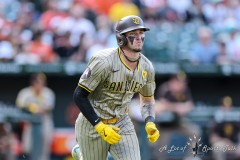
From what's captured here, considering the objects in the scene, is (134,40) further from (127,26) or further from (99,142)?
(99,142)

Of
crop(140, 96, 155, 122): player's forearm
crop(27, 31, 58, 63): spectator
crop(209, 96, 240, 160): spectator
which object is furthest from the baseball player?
crop(27, 31, 58, 63): spectator

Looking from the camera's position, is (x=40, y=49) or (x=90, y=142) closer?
(x=90, y=142)

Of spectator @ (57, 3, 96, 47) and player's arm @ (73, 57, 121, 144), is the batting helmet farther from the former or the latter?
spectator @ (57, 3, 96, 47)

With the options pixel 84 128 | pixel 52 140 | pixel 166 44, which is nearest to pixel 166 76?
pixel 166 44

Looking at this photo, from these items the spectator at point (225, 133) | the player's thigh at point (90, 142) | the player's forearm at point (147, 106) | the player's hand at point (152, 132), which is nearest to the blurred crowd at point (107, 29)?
the spectator at point (225, 133)

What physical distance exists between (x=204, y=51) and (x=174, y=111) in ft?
5.59

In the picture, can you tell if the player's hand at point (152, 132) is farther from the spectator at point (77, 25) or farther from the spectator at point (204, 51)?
the spectator at point (204, 51)

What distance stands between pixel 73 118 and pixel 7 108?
126cm

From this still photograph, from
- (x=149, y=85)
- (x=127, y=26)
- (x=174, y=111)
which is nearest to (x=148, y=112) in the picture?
(x=149, y=85)

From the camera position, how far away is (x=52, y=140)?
13266mm

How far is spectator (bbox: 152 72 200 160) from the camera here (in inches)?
501

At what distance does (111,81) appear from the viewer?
287 inches

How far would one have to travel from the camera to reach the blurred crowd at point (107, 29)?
43.6 ft

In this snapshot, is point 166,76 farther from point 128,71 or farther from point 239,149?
point 128,71
